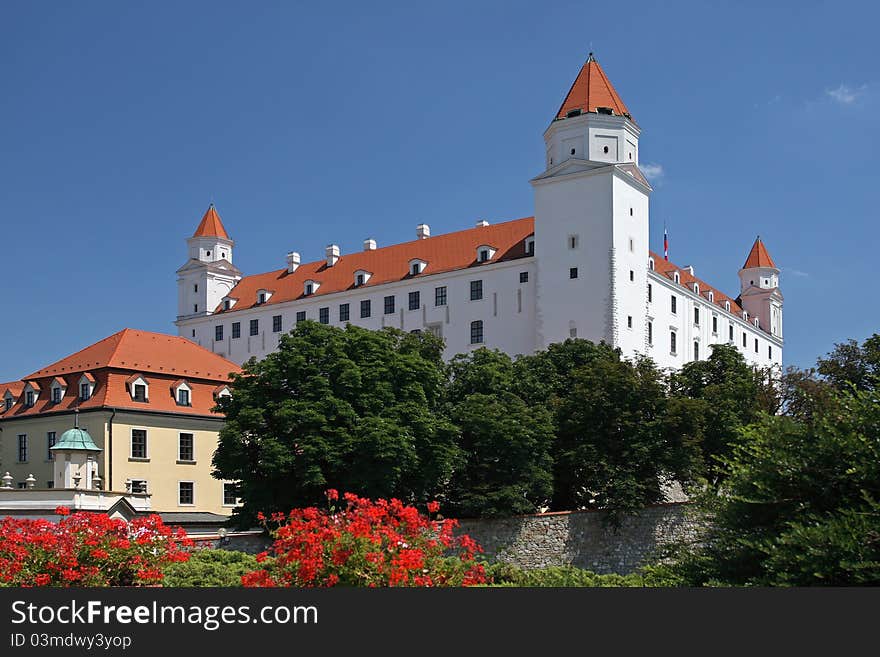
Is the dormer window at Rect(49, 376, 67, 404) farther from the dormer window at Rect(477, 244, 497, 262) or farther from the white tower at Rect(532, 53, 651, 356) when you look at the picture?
the dormer window at Rect(477, 244, 497, 262)

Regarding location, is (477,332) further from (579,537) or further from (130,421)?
(579,537)

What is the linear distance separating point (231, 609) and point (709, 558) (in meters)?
9.07

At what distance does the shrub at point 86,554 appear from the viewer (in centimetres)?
1630

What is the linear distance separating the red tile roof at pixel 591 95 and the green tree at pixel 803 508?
169ft

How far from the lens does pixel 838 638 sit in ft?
30.7

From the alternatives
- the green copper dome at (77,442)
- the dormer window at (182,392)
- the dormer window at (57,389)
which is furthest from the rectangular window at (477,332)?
the green copper dome at (77,442)

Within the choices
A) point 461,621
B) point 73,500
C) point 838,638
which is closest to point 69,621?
point 461,621

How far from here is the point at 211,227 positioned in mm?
89562

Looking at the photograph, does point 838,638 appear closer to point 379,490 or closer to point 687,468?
point 379,490

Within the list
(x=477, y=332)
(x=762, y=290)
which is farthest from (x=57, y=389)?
(x=762, y=290)

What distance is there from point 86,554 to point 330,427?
19.6 m

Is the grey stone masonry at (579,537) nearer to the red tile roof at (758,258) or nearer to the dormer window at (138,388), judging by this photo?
the dormer window at (138,388)

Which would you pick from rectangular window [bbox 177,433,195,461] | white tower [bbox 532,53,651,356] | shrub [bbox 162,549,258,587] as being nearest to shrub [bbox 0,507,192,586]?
shrub [bbox 162,549,258,587]

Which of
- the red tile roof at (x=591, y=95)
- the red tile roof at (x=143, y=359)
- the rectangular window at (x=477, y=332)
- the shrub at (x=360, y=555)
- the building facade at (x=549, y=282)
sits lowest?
the shrub at (x=360, y=555)
